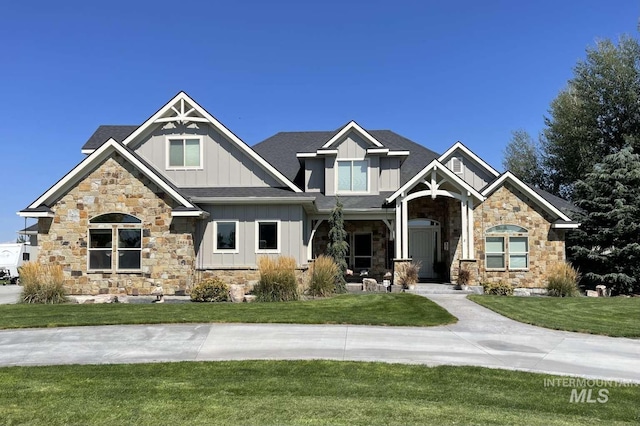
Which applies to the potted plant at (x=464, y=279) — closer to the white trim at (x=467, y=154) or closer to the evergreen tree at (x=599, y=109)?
the white trim at (x=467, y=154)

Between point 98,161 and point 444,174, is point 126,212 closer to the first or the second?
point 98,161

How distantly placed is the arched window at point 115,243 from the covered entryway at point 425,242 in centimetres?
1179

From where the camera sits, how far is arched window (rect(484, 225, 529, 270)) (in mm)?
20172

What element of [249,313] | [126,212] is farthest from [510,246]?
[126,212]

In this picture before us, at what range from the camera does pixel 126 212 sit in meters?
17.0

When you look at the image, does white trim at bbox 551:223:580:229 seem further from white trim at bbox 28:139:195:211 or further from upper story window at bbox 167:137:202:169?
upper story window at bbox 167:137:202:169

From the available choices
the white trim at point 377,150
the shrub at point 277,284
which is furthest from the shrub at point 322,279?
the white trim at point 377,150

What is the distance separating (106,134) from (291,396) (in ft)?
69.0

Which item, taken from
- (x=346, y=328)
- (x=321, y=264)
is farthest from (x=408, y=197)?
(x=346, y=328)

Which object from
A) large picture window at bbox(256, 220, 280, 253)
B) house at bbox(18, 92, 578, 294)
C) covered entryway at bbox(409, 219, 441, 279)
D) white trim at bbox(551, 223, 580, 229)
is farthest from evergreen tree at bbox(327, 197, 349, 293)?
white trim at bbox(551, 223, 580, 229)

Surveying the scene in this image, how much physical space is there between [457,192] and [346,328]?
1112 centimetres

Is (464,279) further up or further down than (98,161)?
further down

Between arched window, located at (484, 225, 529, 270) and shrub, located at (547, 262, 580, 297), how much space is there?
2.21 meters

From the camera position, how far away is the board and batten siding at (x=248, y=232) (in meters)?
18.3
